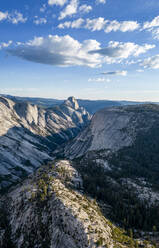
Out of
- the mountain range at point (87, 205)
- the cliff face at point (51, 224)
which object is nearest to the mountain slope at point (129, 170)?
the mountain range at point (87, 205)

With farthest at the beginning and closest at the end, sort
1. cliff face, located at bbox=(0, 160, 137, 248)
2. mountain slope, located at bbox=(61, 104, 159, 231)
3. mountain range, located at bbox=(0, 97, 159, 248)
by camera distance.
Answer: mountain slope, located at bbox=(61, 104, 159, 231), mountain range, located at bbox=(0, 97, 159, 248), cliff face, located at bbox=(0, 160, 137, 248)

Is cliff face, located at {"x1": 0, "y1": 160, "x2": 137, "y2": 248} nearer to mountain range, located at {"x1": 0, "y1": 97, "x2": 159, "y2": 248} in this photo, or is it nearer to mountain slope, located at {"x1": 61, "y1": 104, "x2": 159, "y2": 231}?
mountain range, located at {"x1": 0, "y1": 97, "x2": 159, "y2": 248}

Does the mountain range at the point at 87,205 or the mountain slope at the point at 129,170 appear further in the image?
the mountain slope at the point at 129,170

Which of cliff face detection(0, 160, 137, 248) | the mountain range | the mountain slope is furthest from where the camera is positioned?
the mountain slope

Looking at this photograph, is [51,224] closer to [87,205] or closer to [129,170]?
[87,205]

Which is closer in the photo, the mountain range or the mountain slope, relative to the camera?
the mountain range

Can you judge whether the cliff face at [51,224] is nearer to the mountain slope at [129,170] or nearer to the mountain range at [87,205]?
the mountain range at [87,205]

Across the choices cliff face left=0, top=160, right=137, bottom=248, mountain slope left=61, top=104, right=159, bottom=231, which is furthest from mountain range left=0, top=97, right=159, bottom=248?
mountain slope left=61, top=104, right=159, bottom=231

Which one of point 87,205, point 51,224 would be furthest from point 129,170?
point 51,224
